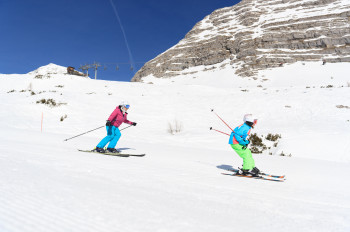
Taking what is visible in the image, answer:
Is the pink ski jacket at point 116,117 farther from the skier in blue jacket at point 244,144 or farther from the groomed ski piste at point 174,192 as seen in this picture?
the skier in blue jacket at point 244,144

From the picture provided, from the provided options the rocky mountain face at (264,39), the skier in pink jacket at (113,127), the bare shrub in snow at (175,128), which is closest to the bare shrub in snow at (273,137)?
the bare shrub in snow at (175,128)

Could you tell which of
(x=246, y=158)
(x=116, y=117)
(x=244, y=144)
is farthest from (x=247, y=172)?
(x=116, y=117)

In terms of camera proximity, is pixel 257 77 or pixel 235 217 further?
pixel 257 77

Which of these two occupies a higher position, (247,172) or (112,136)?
(112,136)

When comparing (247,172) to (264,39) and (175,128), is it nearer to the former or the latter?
(175,128)

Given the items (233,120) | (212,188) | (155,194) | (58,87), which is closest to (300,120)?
(233,120)

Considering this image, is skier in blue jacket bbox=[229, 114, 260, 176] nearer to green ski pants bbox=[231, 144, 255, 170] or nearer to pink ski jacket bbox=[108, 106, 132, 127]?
green ski pants bbox=[231, 144, 255, 170]

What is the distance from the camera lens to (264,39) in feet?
207

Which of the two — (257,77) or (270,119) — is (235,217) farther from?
(257,77)

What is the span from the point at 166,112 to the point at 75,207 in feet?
45.9

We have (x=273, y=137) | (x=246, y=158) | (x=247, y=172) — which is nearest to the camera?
(x=247, y=172)

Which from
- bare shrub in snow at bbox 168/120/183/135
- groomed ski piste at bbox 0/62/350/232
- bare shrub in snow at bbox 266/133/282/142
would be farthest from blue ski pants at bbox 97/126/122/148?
bare shrub in snow at bbox 266/133/282/142

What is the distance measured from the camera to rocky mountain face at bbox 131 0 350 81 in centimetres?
5528

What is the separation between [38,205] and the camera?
2.24 meters
